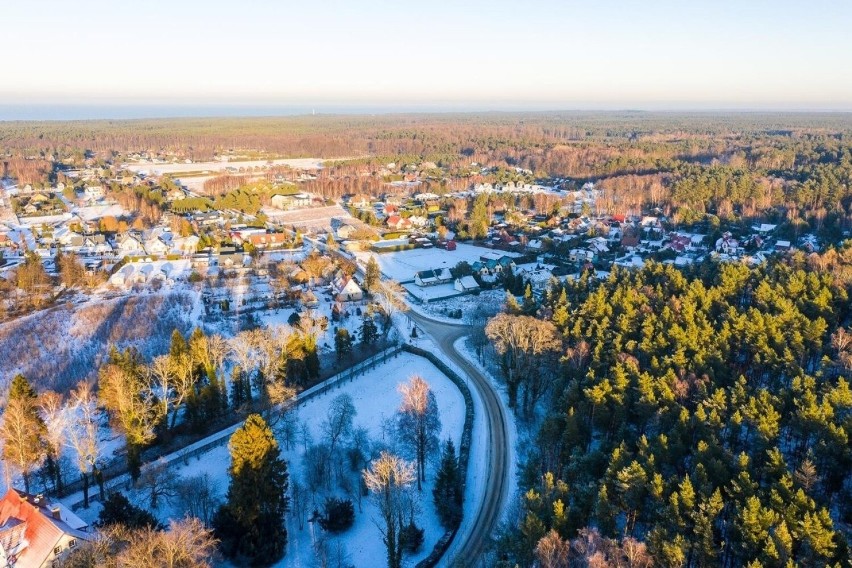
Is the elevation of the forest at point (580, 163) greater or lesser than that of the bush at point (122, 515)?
greater

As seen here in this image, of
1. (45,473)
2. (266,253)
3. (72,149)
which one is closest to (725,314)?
(45,473)

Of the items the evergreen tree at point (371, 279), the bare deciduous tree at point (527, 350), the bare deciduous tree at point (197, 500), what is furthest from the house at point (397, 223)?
the bare deciduous tree at point (197, 500)

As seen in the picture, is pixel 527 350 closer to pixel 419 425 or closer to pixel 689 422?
pixel 419 425

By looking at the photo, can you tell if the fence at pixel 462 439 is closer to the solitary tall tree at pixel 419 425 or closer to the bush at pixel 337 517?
the solitary tall tree at pixel 419 425

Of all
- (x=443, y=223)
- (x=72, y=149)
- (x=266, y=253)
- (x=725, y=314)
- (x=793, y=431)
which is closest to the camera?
(x=793, y=431)

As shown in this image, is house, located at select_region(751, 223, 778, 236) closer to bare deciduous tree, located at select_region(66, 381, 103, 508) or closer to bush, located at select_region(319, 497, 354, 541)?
bush, located at select_region(319, 497, 354, 541)

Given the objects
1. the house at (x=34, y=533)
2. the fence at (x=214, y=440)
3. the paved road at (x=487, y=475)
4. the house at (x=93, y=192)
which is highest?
the house at (x=93, y=192)

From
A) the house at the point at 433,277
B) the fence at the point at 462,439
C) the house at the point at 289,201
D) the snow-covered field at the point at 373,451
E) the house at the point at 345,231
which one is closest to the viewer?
the fence at the point at 462,439

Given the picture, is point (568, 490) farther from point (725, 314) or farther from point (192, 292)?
point (192, 292)
